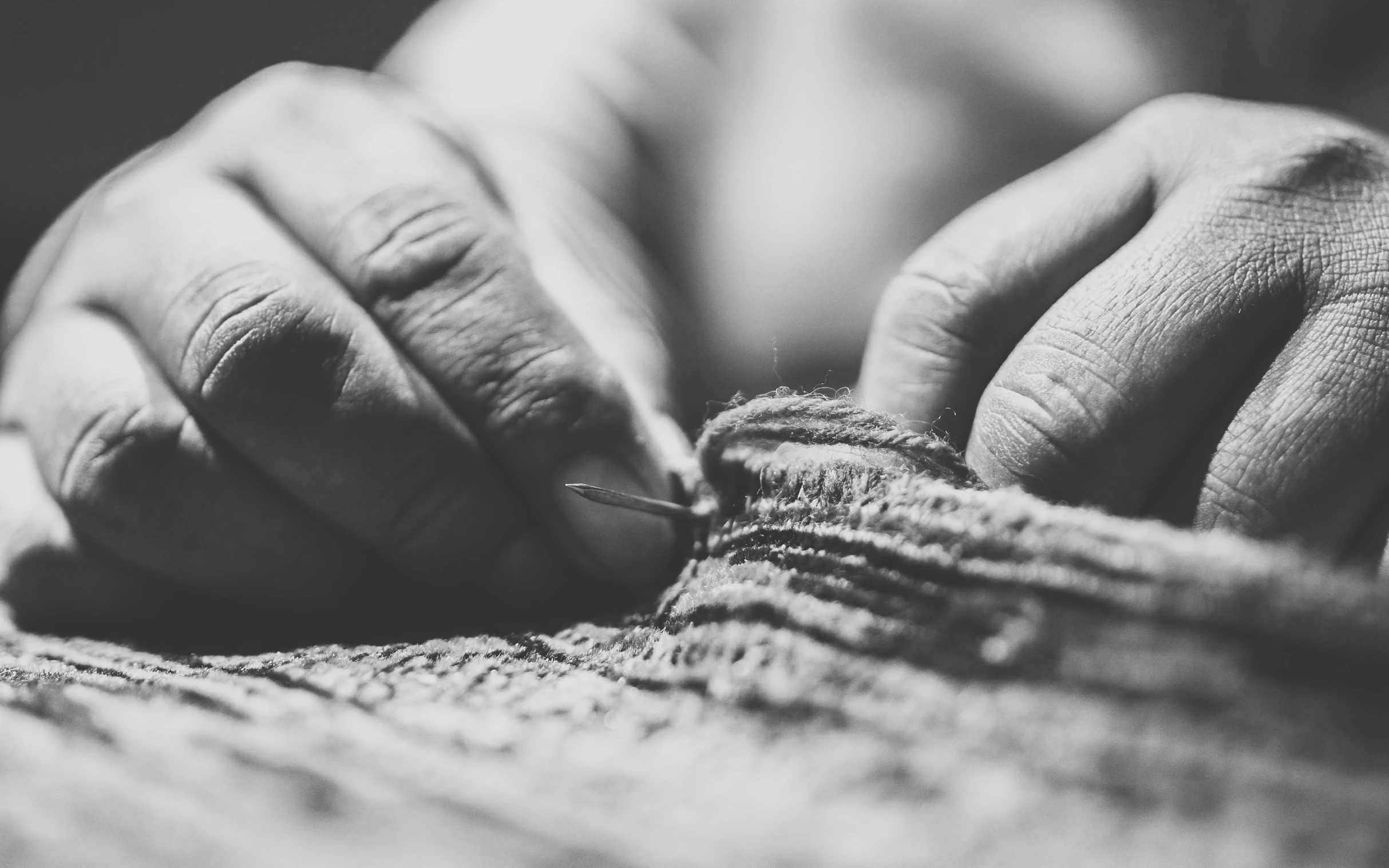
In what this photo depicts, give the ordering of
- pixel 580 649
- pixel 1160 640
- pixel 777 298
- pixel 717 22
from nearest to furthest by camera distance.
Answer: pixel 1160 640 < pixel 580 649 < pixel 777 298 < pixel 717 22

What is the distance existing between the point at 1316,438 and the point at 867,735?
20cm

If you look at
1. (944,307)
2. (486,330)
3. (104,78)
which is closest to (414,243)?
(486,330)

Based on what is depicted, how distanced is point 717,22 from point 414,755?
2.40 ft

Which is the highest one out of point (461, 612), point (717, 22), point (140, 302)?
point (717, 22)

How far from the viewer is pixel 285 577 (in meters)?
0.34

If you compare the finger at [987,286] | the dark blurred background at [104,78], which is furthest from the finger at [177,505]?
the dark blurred background at [104,78]

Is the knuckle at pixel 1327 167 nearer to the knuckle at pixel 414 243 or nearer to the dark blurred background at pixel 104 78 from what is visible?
the knuckle at pixel 414 243

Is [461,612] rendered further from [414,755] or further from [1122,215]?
[1122,215]

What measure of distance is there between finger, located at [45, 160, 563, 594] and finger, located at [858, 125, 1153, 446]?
14 cm

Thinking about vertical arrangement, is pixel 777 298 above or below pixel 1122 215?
below

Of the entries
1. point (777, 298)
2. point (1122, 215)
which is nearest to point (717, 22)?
point (777, 298)

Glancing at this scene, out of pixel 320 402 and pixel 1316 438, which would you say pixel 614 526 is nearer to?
pixel 320 402

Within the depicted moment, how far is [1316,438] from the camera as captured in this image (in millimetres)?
284

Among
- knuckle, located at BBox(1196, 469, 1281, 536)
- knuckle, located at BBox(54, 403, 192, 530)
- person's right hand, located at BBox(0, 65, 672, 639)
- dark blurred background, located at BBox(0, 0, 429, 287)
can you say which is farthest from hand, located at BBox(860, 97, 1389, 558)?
dark blurred background, located at BBox(0, 0, 429, 287)
